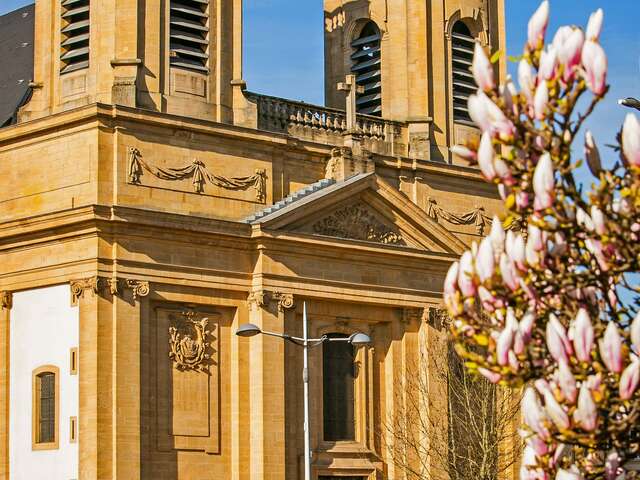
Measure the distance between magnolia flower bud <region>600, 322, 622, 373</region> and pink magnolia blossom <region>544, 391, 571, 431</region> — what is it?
1.79 ft

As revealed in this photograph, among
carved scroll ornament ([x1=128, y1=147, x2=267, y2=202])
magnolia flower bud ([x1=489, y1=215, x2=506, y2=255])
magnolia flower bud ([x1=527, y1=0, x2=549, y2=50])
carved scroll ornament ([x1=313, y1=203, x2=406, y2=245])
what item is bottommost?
magnolia flower bud ([x1=489, y1=215, x2=506, y2=255])

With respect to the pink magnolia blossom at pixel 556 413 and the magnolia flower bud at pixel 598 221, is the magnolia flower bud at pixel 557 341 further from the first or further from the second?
the magnolia flower bud at pixel 598 221

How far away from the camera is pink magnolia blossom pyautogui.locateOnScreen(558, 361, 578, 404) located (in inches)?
541

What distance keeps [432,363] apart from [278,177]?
641cm

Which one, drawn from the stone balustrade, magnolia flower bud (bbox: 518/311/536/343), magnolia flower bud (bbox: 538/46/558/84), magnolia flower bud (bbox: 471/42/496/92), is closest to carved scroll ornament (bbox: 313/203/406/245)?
the stone balustrade

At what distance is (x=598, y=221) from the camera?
14539 millimetres

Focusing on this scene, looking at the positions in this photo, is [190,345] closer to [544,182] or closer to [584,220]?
[584,220]

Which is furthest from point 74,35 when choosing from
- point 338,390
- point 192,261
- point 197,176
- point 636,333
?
point 636,333

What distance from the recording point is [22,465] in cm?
3916

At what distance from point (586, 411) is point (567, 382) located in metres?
0.29

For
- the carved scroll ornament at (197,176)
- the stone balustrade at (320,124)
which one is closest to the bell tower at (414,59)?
the stone balustrade at (320,124)

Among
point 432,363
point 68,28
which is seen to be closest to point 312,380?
point 432,363

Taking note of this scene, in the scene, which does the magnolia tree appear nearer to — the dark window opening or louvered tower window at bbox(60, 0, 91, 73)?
the dark window opening

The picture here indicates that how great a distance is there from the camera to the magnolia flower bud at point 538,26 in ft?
47.8
